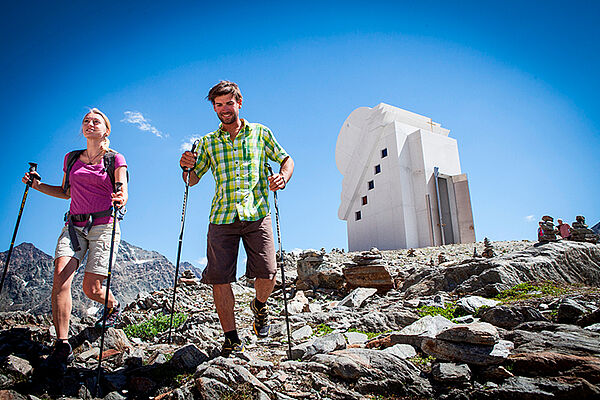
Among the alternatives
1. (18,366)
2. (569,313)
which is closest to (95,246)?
(18,366)

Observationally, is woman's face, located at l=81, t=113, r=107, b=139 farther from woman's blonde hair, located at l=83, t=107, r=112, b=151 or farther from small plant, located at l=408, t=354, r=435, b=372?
small plant, located at l=408, t=354, r=435, b=372

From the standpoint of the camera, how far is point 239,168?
11.5 feet

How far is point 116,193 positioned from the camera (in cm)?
347

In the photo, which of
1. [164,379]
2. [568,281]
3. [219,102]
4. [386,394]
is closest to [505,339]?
[386,394]

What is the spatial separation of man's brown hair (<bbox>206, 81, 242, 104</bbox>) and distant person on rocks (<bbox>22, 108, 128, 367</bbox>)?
4.04 feet

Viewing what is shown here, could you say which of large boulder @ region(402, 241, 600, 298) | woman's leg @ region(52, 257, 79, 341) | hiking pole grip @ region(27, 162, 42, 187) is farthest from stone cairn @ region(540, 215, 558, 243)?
hiking pole grip @ region(27, 162, 42, 187)

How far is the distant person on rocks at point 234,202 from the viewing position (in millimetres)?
3328

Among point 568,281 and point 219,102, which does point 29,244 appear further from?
point 568,281

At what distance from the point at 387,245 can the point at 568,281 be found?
18.4m

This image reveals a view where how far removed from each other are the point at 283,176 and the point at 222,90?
1.06 meters

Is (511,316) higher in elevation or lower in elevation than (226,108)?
lower

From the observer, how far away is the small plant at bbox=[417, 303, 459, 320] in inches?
186

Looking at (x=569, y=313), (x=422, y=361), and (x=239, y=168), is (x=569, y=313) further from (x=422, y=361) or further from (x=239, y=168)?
(x=239, y=168)

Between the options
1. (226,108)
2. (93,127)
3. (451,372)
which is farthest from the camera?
(93,127)
